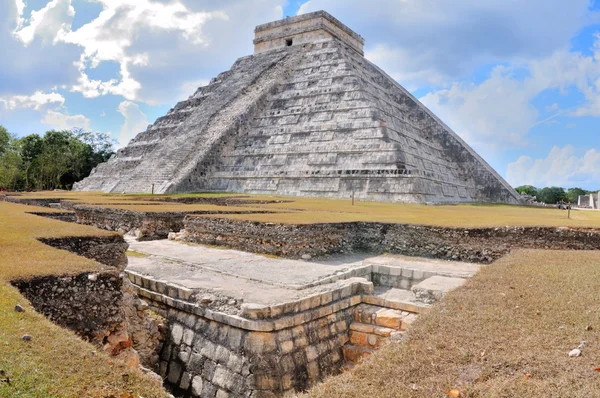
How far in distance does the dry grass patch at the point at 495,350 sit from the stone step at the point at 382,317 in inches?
39.5

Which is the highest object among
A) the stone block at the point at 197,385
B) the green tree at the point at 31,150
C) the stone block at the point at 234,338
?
the green tree at the point at 31,150

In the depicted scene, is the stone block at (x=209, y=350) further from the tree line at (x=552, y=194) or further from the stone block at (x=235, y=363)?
the tree line at (x=552, y=194)

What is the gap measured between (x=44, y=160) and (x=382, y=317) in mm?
48966

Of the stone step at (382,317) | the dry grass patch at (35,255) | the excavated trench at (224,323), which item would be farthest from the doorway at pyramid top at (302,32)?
the stone step at (382,317)

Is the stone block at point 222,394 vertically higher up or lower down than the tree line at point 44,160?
lower down

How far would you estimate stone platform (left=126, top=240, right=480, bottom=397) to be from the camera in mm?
5559

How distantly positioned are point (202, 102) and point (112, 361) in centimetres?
3488

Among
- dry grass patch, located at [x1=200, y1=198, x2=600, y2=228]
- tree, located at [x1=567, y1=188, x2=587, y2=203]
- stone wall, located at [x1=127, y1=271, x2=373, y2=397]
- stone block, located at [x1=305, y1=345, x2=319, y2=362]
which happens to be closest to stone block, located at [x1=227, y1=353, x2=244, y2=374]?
stone wall, located at [x1=127, y1=271, x2=373, y2=397]

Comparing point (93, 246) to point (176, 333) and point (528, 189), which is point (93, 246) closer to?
point (176, 333)

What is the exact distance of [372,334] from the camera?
6.59 meters

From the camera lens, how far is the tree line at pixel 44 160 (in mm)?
44844

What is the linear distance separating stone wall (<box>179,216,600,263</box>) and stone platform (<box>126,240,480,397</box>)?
148cm

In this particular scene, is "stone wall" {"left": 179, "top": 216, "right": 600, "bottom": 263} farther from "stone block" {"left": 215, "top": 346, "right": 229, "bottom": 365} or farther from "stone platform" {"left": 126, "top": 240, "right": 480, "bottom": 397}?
"stone block" {"left": 215, "top": 346, "right": 229, "bottom": 365}

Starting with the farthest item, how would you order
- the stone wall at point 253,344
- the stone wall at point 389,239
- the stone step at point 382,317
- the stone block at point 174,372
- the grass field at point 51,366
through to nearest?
the stone wall at point 389,239, the stone step at point 382,317, the stone block at point 174,372, the stone wall at point 253,344, the grass field at point 51,366
